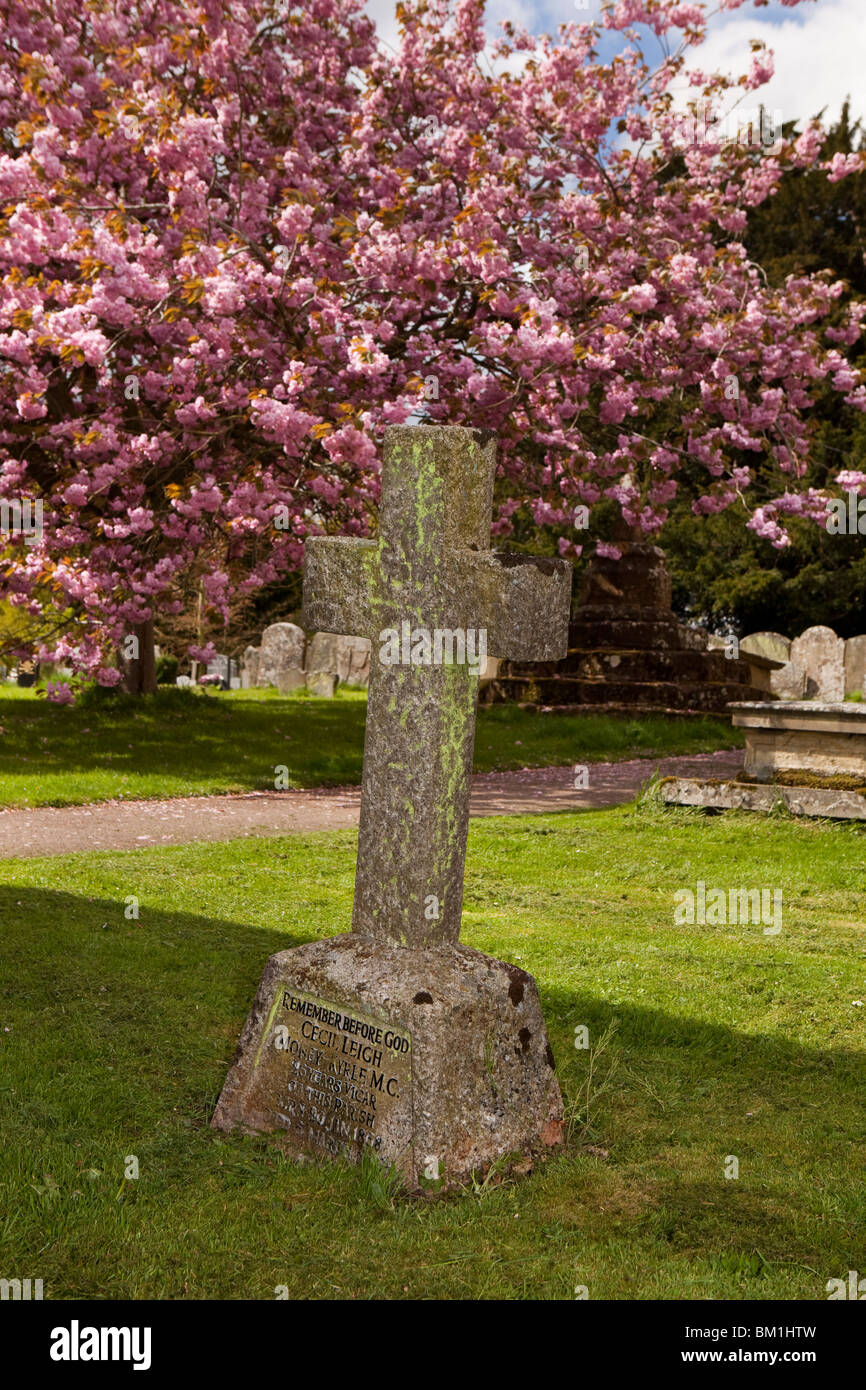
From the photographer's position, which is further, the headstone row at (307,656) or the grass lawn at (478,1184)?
the headstone row at (307,656)

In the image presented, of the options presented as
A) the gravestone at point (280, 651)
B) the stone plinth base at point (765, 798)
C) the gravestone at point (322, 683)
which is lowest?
the stone plinth base at point (765, 798)

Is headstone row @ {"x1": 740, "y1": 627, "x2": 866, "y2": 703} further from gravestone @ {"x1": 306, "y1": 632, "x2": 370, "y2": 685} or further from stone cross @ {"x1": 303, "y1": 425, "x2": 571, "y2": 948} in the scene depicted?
stone cross @ {"x1": 303, "y1": 425, "x2": 571, "y2": 948}

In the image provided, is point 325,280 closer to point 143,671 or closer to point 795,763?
point 795,763

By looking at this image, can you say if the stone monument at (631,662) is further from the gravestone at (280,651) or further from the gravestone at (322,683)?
the gravestone at (280,651)

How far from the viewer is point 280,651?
92.2 ft

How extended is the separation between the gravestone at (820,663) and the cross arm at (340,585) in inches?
814

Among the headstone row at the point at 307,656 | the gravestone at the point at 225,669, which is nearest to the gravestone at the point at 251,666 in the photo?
the headstone row at the point at 307,656

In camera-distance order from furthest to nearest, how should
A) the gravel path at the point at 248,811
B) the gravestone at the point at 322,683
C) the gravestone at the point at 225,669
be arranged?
the gravestone at the point at 225,669 → the gravestone at the point at 322,683 → the gravel path at the point at 248,811

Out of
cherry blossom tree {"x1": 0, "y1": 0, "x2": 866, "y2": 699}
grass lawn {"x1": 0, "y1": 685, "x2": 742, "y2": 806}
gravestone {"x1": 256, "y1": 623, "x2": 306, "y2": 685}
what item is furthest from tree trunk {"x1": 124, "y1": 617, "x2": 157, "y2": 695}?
gravestone {"x1": 256, "y1": 623, "x2": 306, "y2": 685}

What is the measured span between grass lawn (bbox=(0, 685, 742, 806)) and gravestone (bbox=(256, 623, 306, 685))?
22.3 ft

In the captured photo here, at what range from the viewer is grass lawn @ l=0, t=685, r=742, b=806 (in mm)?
12188

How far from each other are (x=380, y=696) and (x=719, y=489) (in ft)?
34.4

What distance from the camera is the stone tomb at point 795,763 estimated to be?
10680 mm

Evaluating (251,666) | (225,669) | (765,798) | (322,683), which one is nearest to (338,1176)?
(765,798)
